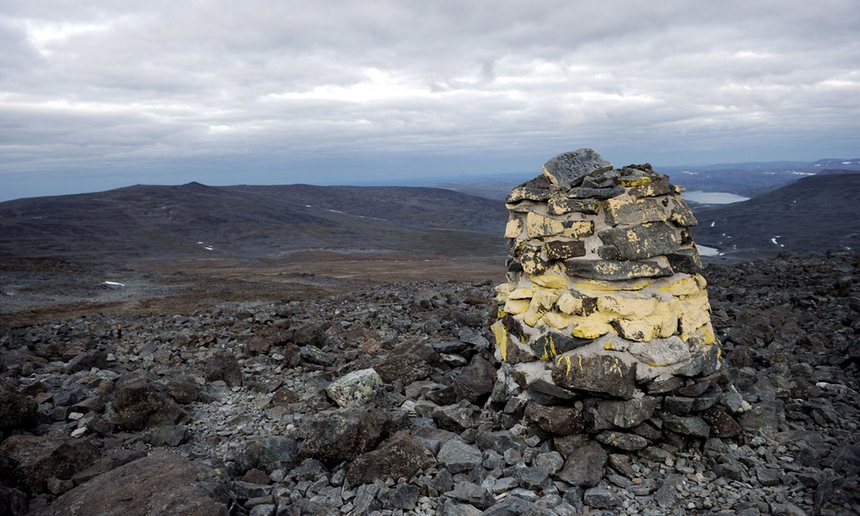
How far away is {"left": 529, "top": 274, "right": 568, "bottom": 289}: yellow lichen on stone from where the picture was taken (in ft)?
20.1

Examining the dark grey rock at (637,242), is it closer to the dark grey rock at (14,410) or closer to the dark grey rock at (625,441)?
the dark grey rock at (625,441)

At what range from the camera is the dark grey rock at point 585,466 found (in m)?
5.05

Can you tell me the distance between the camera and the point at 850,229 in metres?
56.7

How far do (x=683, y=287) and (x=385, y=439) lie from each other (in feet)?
12.0

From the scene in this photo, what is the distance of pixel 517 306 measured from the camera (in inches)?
263

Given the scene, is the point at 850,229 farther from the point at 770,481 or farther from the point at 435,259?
the point at 770,481

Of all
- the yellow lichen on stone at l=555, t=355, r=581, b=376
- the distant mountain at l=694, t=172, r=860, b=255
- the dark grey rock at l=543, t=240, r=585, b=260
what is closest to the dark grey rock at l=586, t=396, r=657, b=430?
the yellow lichen on stone at l=555, t=355, r=581, b=376

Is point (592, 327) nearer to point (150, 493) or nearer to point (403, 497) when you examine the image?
point (403, 497)

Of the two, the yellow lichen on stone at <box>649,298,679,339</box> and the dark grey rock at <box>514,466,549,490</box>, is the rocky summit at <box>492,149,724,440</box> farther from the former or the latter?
the dark grey rock at <box>514,466,549,490</box>

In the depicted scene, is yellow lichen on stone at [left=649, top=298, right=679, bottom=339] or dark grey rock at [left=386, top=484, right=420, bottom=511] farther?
yellow lichen on stone at [left=649, top=298, right=679, bottom=339]

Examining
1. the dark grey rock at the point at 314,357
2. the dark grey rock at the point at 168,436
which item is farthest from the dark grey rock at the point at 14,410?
the dark grey rock at the point at 314,357

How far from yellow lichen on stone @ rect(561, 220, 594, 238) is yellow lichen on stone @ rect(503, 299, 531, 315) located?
3.52ft

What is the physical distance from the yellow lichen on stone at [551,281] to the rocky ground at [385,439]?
1.43 m

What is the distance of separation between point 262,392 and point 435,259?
47.4 metres
